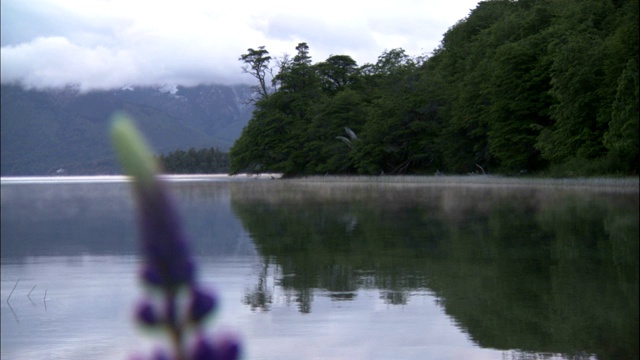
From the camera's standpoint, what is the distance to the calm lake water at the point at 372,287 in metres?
8.90

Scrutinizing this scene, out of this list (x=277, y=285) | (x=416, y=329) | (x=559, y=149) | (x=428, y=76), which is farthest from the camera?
(x=428, y=76)

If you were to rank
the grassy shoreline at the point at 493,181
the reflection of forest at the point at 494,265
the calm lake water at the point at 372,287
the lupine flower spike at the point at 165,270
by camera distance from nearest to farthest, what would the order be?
the lupine flower spike at the point at 165,270 < the calm lake water at the point at 372,287 < the reflection of forest at the point at 494,265 < the grassy shoreline at the point at 493,181

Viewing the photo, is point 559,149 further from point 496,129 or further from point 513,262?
point 513,262

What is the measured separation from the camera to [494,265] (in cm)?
1422

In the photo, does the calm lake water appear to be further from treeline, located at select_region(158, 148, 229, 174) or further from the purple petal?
treeline, located at select_region(158, 148, 229, 174)

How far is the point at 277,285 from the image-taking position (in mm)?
12906

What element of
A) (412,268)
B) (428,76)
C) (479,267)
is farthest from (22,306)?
(428,76)

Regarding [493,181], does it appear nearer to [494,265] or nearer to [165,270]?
[494,265]

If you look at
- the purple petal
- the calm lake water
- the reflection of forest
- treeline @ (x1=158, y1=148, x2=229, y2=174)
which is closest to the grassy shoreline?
the reflection of forest

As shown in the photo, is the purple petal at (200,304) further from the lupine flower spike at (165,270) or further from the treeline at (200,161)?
the treeline at (200,161)

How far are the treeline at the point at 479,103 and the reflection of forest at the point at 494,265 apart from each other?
16.9 meters

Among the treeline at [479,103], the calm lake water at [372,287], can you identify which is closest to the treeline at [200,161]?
the treeline at [479,103]

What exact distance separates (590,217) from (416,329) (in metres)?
14.0

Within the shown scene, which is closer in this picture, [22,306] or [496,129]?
[22,306]
